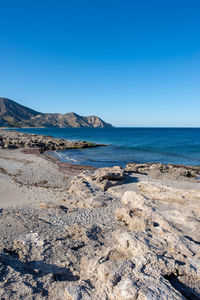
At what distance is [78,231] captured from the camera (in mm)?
8305

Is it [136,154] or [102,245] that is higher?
[102,245]

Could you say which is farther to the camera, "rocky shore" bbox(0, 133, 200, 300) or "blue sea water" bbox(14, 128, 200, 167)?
"blue sea water" bbox(14, 128, 200, 167)

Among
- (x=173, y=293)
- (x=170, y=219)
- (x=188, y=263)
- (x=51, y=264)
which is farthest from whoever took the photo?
(x=170, y=219)

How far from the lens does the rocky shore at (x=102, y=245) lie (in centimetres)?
432

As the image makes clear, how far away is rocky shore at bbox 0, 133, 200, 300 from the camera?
14.2ft

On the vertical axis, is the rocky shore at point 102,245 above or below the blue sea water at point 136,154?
above

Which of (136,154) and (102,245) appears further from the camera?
(136,154)

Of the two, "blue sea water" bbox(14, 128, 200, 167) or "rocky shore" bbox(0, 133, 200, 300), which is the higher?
"rocky shore" bbox(0, 133, 200, 300)

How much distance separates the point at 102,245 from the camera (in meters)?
7.29

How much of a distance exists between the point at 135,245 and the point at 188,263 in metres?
1.55

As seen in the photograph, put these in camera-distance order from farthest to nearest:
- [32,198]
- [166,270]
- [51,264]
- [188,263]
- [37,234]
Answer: [32,198] < [37,234] < [51,264] < [188,263] < [166,270]

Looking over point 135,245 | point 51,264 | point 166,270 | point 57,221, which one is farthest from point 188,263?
point 57,221

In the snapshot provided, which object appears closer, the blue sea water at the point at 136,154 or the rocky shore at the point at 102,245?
the rocky shore at the point at 102,245

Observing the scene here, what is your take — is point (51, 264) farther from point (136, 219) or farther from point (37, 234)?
point (136, 219)
